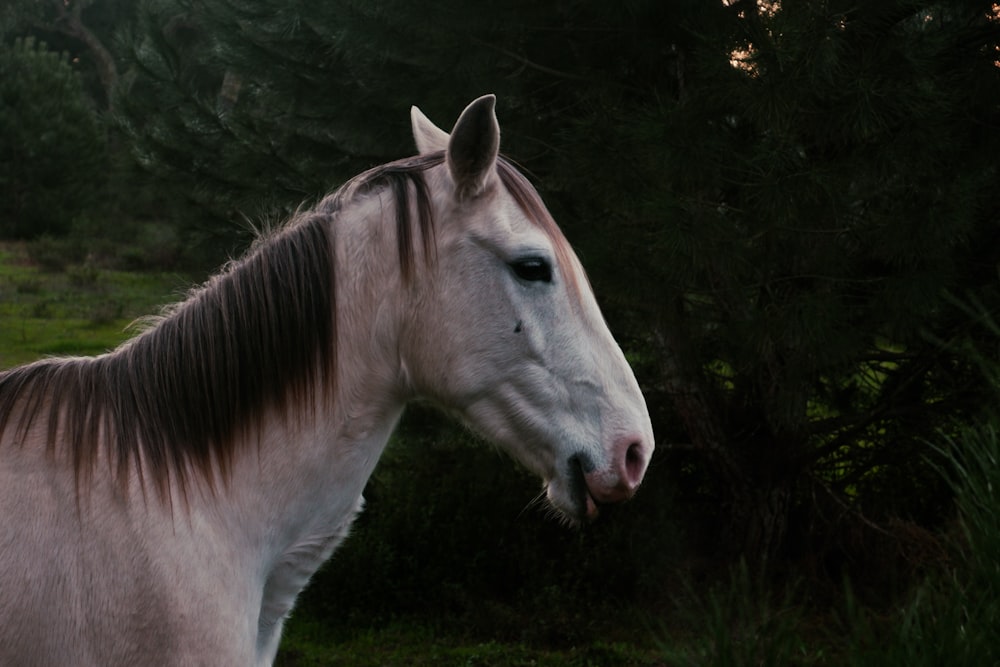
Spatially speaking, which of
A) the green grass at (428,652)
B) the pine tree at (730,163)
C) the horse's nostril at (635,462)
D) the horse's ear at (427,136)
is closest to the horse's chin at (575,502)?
the horse's nostril at (635,462)

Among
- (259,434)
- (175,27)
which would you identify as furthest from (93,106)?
(259,434)

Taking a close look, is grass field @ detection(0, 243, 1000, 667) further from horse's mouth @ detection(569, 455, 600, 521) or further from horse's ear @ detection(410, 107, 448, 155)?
horse's ear @ detection(410, 107, 448, 155)

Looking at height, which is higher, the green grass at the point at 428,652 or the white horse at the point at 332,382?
the white horse at the point at 332,382

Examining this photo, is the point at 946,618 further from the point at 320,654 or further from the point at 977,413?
the point at 320,654

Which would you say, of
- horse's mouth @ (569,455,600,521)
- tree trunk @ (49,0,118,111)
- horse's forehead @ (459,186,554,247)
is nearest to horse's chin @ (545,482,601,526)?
horse's mouth @ (569,455,600,521)

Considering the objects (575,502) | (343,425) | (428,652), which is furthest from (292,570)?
(428,652)

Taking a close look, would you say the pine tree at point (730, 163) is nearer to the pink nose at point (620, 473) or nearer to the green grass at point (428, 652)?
the green grass at point (428, 652)

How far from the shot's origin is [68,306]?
12.2 meters

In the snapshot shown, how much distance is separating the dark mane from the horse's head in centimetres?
9

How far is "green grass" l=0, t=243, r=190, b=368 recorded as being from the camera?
9.37 meters

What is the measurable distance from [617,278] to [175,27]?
12.9m

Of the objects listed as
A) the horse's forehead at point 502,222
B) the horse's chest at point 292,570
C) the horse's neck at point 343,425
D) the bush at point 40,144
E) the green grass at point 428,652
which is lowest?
the green grass at point 428,652

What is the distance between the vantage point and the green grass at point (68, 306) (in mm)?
9367

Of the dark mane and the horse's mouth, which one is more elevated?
the dark mane
